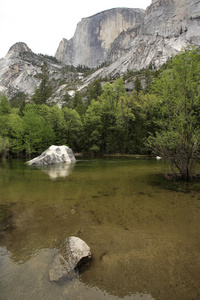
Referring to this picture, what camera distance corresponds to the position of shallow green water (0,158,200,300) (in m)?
2.25

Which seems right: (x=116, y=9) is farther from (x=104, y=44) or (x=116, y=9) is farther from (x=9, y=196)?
(x=9, y=196)

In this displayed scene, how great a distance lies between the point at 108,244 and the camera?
131 inches

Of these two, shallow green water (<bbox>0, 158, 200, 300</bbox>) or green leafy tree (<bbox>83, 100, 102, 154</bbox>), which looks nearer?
shallow green water (<bbox>0, 158, 200, 300</bbox>)

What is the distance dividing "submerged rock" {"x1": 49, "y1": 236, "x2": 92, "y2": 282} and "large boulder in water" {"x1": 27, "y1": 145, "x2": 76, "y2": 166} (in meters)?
17.0

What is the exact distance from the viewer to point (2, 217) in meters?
4.75

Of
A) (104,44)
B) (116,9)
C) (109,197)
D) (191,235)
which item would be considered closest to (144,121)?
(109,197)

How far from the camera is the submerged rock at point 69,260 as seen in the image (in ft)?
8.11

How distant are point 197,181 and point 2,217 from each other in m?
9.39

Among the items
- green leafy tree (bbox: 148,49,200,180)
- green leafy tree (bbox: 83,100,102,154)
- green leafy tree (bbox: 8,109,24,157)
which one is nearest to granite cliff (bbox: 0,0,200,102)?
green leafy tree (bbox: 83,100,102,154)

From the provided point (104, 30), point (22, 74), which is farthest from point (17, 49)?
point (104, 30)

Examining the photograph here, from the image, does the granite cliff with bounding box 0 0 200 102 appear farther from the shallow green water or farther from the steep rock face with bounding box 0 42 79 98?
the shallow green water

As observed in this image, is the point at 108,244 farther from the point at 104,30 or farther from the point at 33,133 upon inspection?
the point at 104,30

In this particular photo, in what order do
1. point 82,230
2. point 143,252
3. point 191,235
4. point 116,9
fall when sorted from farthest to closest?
point 116,9, point 82,230, point 191,235, point 143,252

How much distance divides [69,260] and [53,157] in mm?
18106
